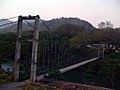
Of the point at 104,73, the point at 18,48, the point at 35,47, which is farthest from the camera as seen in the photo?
the point at 104,73

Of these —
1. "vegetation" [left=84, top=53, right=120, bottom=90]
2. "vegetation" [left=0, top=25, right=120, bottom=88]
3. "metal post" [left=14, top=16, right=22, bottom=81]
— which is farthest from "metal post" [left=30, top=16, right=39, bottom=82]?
"vegetation" [left=84, top=53, right=120, bottom=90]

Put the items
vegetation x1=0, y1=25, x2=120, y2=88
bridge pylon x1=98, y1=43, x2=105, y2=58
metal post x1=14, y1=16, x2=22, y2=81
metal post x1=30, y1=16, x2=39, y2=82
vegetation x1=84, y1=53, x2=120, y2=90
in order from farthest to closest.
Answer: bridge pylon x1=98, y1=43, x2=105, y2=58 < vegetation x1=84, y1=53, x2=120, y2=90 < vegetation x1=0, y1=25, x2=120, y2=88 < metal post x1=14, y1=16, x2=22, y2=81 < metal post x1=30, y1=16, x2=39, y2=82

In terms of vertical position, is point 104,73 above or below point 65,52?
below

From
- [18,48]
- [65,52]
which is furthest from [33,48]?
[65,52]

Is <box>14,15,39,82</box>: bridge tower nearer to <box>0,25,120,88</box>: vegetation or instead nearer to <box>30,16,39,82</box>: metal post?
<box>30,16,39,82</box>: metal post

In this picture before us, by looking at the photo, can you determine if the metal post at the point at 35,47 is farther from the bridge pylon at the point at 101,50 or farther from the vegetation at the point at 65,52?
the bridge pylon at the point at 101,50

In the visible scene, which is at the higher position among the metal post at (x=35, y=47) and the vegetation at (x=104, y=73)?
the metal post at (x=35, y=47)

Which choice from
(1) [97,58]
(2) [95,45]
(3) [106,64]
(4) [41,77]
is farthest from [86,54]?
(4) [41,77]

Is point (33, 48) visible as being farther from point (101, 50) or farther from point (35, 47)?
point (101, 50)

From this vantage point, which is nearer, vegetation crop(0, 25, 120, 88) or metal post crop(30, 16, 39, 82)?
metal post crop(30, 16, 39, 82)

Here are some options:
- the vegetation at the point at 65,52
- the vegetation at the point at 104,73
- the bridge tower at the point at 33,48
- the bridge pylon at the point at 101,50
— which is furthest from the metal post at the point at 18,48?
the bridge pylon at the point at 101,50

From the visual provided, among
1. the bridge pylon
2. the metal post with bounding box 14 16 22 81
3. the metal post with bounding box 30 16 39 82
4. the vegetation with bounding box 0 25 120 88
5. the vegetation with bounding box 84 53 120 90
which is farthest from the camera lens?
the bridge pylon

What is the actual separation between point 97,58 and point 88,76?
4.10 meters

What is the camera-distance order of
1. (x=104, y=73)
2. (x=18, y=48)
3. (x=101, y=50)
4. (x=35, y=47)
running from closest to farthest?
(x=35, y=47)
(x=18, y=48)
(x=104, y=73)
(x=101, y=50)
